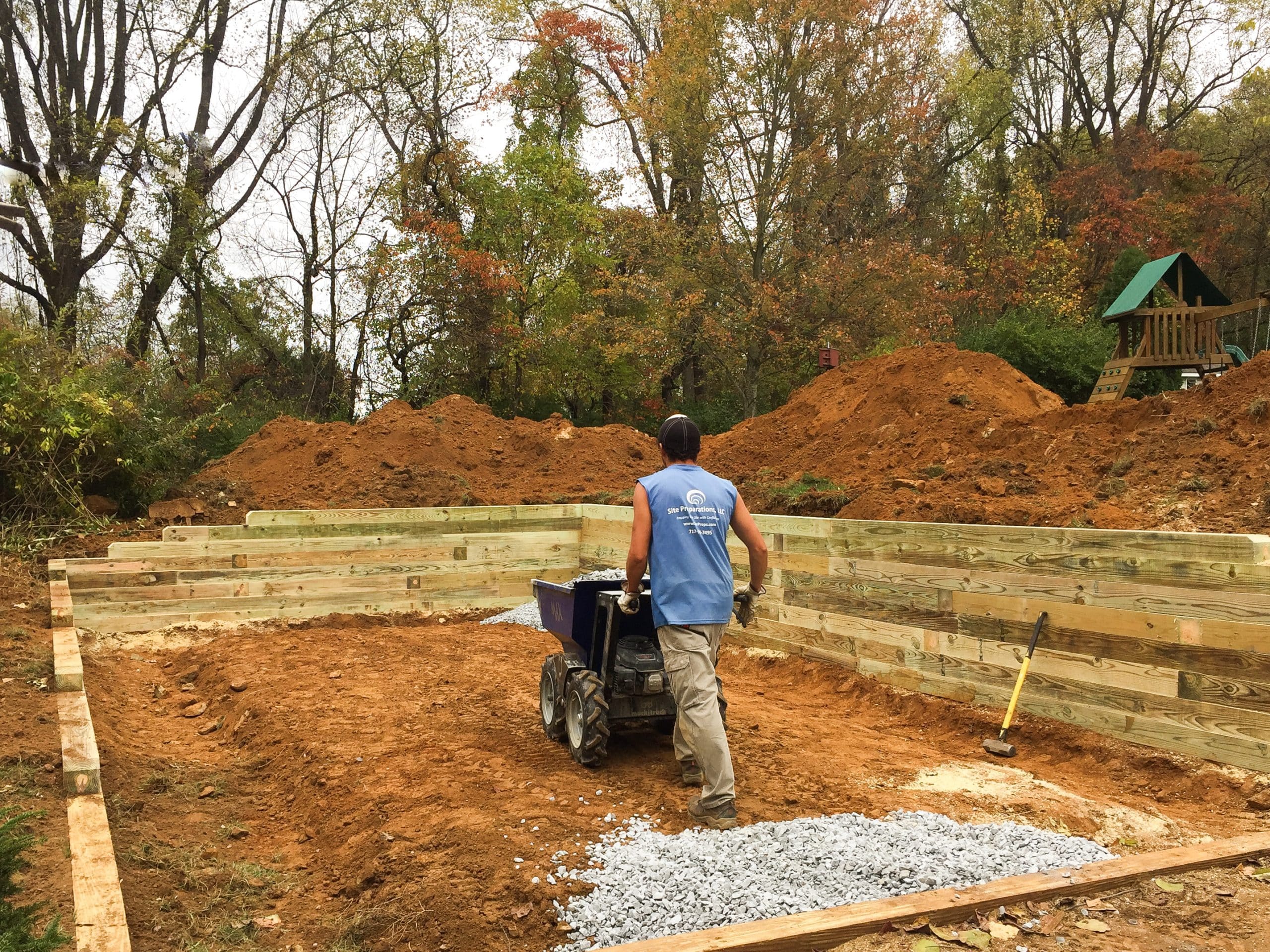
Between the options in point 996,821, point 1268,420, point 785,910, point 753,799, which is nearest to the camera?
point 785,910

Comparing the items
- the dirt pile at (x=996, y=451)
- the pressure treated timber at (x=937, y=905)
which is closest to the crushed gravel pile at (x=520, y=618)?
the dirt pile at (x=996, y=451)

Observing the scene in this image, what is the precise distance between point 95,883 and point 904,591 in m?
5.05

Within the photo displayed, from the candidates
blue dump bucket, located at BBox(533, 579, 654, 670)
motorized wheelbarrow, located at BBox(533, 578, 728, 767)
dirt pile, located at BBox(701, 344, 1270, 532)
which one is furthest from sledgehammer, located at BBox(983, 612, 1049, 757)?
blue dump bucket, located at BBox(533, 579, 654, 670)

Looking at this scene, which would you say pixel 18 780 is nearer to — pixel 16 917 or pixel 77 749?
pixel 77 749

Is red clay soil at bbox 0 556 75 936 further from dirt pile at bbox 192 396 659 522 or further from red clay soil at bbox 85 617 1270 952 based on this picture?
dirt pile at bbox 192 396 659 522

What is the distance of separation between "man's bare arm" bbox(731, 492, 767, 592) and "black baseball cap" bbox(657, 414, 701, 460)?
12.2 inches

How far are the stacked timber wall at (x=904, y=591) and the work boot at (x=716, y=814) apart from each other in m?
2.42

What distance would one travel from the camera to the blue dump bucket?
16.2ft

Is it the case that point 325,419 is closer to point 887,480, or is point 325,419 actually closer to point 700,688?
point 887,480

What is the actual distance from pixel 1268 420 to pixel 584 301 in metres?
14.3

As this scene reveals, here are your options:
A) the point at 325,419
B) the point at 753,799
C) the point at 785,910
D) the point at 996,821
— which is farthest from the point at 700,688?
the point at 325,419

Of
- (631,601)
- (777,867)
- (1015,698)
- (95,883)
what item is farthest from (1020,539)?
(95,883)

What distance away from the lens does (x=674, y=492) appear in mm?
4328

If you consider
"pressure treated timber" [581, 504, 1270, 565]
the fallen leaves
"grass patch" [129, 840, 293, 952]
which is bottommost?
"grass patch" [129, 840, 293, 952]
